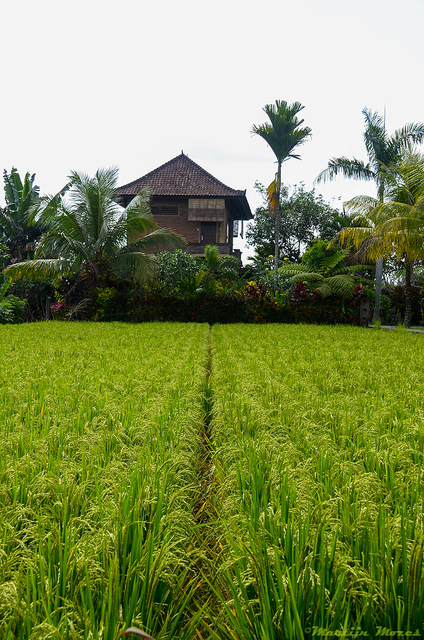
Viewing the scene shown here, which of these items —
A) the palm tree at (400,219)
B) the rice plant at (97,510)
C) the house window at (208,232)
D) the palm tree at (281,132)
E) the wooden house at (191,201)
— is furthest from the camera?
the house window at (208,232)

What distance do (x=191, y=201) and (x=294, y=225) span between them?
27.8 feet

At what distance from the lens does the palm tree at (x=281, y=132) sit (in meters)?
16.9

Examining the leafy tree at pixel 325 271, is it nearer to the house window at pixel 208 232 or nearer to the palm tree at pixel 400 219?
the palm tree at pixel 400 219

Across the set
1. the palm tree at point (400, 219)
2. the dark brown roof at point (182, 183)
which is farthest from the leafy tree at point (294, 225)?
the palm tree at point (400, 219)

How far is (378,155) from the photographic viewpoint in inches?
652

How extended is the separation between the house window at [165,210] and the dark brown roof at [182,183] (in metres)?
0.69

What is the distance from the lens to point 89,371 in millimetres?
4180

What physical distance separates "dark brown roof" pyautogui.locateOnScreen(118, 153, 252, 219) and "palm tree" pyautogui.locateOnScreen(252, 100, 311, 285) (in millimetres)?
4050

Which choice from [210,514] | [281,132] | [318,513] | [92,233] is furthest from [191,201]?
[318,513]

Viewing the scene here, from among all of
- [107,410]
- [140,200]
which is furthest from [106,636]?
[140,200]

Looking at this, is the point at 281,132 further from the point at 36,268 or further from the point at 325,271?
the point at 36,268

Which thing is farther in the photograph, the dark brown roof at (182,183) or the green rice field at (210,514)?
the dark brown roof at (182,183)

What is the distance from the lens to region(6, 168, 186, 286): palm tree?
45.2 feet

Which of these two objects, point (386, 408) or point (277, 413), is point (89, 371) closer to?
point (277, 413)
